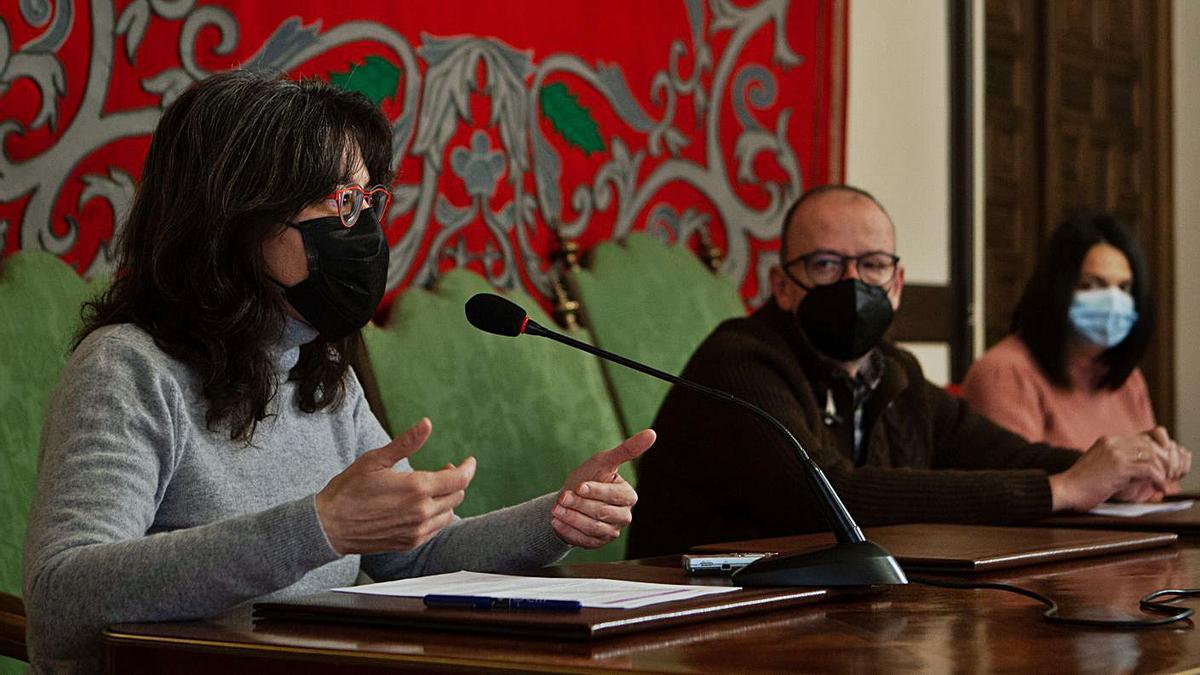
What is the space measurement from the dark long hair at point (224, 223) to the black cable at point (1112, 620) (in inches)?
28.7

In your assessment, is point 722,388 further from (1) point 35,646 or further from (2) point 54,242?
(1) point 35,646

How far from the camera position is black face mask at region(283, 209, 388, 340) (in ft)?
5.65

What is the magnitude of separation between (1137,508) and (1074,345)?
1.28m

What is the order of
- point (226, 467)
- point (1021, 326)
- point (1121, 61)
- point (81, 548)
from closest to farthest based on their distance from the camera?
1. point (81, 548)
2. point (226, 467)
3. point (1021, 326)
4. point (1121, 61)

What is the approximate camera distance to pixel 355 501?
1355 millimetres

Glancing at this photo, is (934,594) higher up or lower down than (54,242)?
lower down

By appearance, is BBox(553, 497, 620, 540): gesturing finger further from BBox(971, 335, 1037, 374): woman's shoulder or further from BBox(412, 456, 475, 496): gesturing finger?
BBox(971, 335, 1037, 374): woman's shoulder

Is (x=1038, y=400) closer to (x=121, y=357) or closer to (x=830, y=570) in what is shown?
(x=830, y=570)

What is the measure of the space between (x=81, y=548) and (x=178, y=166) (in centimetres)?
48

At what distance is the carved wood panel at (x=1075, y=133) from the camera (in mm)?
4625

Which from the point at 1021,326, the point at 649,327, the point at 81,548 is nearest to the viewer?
the point at 81,548

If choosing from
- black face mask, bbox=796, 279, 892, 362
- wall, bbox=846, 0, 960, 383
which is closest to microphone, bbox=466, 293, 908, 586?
black face mask, bbox=796, 279, 892, 362

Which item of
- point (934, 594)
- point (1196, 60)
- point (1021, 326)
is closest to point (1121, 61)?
point (1196, 60)

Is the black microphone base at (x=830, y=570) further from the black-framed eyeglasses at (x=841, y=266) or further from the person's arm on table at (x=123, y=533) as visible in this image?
the black-framed eyeglasses at (x=841, y=266)
